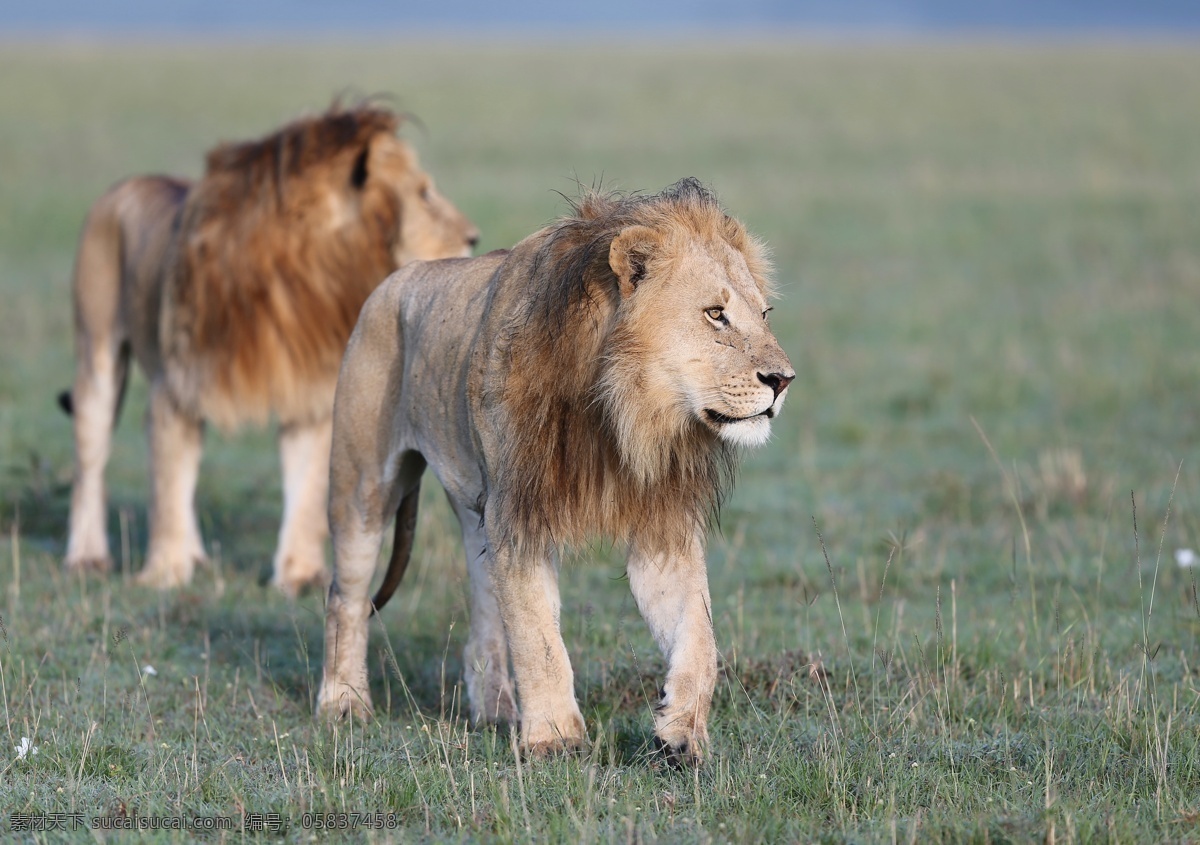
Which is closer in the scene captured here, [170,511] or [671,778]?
[671,778]

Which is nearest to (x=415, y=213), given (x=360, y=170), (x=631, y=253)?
(x=360, y=170)

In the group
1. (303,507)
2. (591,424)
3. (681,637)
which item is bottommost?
(303,507)

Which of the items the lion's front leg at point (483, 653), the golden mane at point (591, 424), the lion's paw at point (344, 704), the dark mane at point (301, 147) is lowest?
the lion's paw at point (344, 704)

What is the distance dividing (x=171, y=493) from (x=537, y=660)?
Answer: 3656 millimetres

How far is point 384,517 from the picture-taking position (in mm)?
5480

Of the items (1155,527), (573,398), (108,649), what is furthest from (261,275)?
(1155,527)

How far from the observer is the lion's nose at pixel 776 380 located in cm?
416

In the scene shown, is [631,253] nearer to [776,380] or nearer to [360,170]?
[776,380]

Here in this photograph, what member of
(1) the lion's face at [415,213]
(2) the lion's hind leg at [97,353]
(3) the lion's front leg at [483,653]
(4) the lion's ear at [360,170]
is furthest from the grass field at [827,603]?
(4) the lion's ear at [360,170]

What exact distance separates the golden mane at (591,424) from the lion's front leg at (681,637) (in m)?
0.08

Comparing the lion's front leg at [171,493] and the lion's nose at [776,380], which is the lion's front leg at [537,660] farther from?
the lion's front leg at [171,493]

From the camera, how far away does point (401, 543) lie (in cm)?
583

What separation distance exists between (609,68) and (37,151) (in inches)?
1332

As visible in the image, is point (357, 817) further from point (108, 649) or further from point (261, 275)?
point (261, 275)
